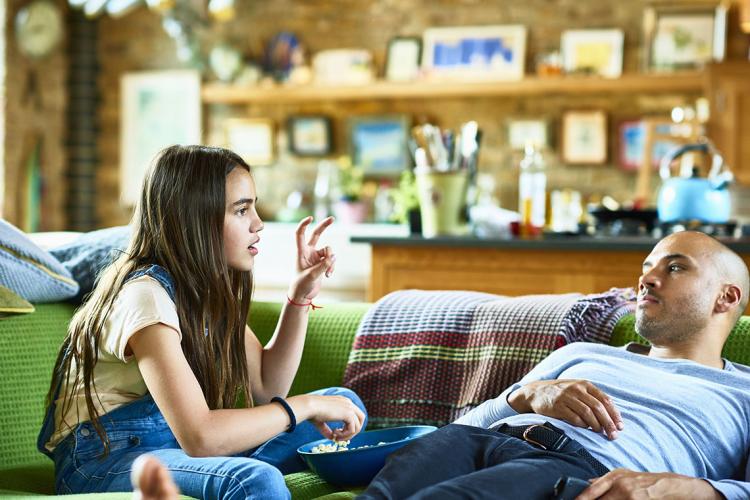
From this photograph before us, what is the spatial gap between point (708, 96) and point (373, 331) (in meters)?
4.28

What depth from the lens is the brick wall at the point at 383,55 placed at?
261 inches

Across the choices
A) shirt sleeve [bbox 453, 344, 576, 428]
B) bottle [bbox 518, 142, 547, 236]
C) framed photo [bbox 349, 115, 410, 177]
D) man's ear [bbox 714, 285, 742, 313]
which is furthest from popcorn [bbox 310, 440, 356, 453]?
framed photo [bbox 349, 115, 410, 177]

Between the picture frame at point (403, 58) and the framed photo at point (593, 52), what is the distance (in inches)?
38.3

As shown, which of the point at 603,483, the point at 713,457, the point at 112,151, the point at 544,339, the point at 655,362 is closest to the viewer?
the point at 603,483

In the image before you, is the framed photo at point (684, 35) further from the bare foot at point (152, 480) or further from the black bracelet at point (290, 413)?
the bare foot at point (152, 480)

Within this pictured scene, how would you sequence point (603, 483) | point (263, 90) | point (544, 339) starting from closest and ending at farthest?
point (603, 483) → point (544, 339) → point (263, 90)

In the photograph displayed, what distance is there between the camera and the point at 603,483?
Result: 5.46ft

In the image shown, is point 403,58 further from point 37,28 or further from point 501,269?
point 501,269

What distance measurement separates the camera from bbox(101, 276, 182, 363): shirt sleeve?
1824mm

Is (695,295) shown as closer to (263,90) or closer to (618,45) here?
(618,45)

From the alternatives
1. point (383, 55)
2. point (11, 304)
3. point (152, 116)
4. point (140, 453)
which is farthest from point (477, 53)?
point (140, 453)

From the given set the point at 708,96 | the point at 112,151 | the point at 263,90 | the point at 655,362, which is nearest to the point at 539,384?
the point at 655,362

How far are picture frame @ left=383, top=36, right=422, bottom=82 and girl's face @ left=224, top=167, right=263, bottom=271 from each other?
4.94m

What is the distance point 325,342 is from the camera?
8.48 ft
